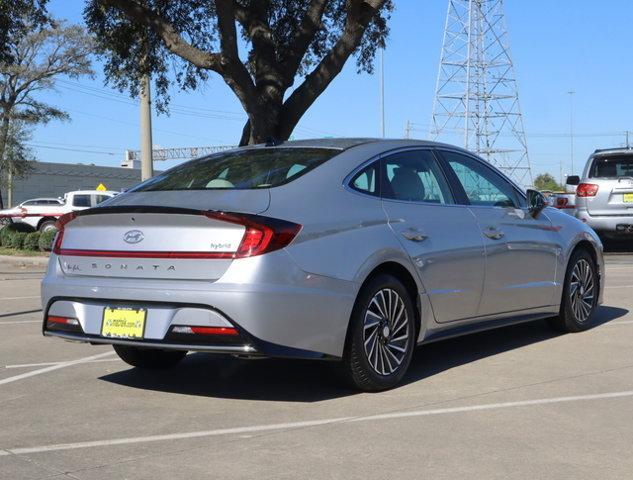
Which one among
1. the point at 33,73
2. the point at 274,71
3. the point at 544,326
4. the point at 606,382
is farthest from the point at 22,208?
the point at 606,382

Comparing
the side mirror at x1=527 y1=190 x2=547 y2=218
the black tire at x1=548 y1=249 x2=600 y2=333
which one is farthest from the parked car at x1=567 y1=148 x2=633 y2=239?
the side mirror at x1=527 y1=190 x2=547 y2=218

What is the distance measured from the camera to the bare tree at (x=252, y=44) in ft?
52.9

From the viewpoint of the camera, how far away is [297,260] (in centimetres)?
520

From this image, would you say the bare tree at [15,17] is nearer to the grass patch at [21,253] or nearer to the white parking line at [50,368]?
the grass patch at [21,253]

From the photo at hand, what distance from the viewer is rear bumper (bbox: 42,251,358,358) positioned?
506cm

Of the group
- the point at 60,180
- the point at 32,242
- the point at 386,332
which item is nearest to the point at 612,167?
the point at 386,332

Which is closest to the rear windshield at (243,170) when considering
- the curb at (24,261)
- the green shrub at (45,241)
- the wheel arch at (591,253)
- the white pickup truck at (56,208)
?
the wheel arch at (591,253)

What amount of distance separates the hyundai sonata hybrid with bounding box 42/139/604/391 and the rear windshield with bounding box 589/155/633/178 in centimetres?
1064

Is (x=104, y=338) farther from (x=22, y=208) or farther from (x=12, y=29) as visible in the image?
(x=22, y=208)

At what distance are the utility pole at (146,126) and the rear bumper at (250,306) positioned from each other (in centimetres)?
1566

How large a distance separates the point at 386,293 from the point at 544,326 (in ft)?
10.6

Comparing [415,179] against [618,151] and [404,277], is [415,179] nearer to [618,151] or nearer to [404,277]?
[404,277]

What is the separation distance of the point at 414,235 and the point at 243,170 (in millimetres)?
1181

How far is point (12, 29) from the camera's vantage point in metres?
18.6
